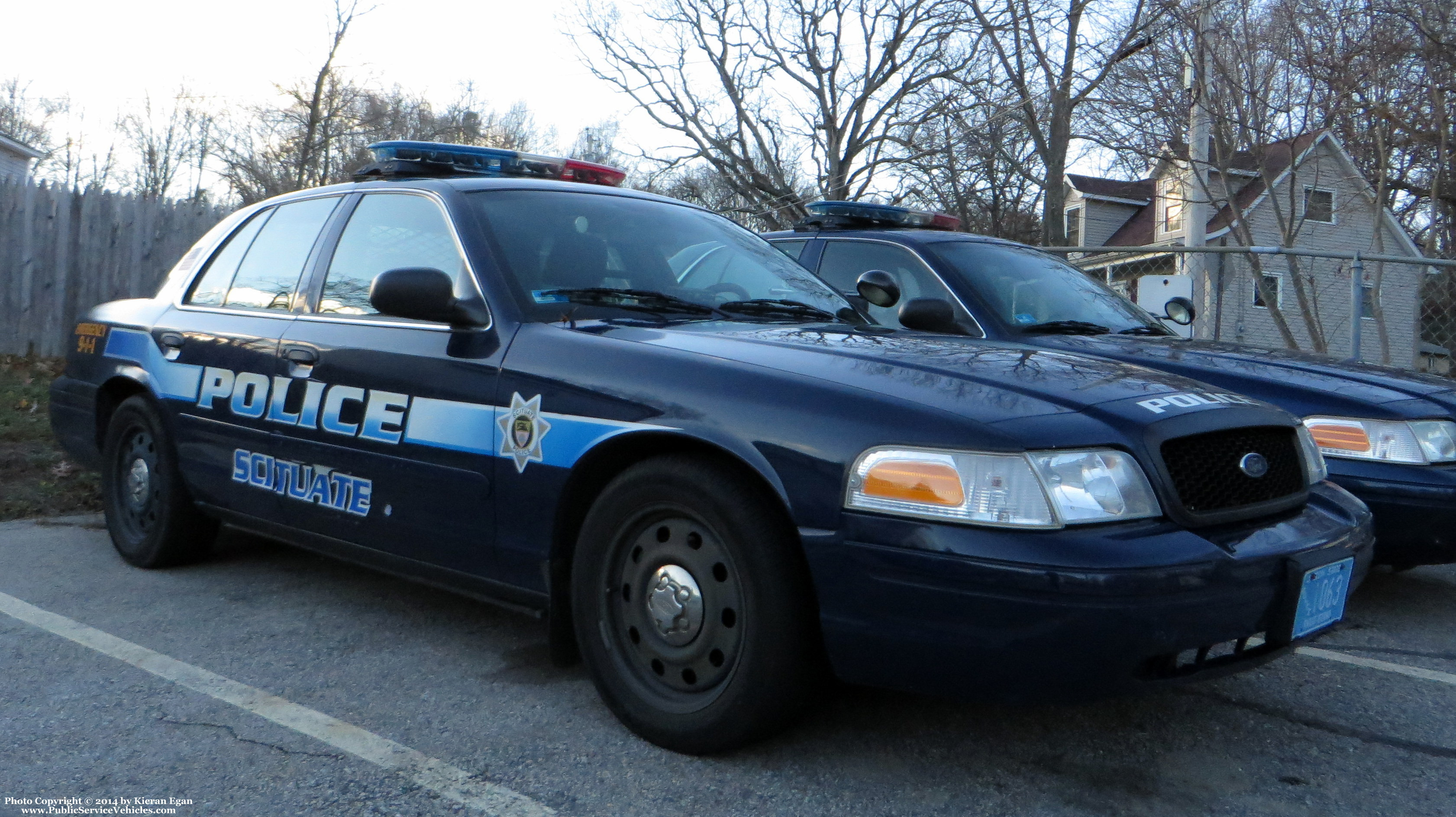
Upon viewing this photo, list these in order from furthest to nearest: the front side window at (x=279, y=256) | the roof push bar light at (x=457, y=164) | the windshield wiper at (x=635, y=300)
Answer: the roof push bar light at (x=457, y=164)
the front side window at (x=279, y=256)
the windshield wiper at (x=635, y=300)

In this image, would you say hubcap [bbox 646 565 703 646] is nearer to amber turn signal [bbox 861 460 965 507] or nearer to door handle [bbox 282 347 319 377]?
amber turn signal [bbox 861 460 965 507]

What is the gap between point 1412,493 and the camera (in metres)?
4.20

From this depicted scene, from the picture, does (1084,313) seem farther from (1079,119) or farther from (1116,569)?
(1079,119)

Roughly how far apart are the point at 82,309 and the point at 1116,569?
11.2m

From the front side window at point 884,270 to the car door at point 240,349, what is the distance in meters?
2.38

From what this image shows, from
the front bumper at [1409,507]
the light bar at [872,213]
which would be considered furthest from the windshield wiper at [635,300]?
the light bar at [872,213]

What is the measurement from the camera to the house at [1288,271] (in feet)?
27.6

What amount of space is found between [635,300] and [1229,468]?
170cm

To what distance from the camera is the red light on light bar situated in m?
4.74

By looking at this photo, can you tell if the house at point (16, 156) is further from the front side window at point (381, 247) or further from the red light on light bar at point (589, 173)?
the front side window at point (381, 247)

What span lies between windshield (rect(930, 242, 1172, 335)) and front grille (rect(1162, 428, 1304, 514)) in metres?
2.33

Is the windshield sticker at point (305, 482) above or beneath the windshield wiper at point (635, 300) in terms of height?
beneath

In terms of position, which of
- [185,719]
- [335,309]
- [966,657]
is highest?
[335,309]

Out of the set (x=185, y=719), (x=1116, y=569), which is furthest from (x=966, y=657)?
(x=185, y=719)
